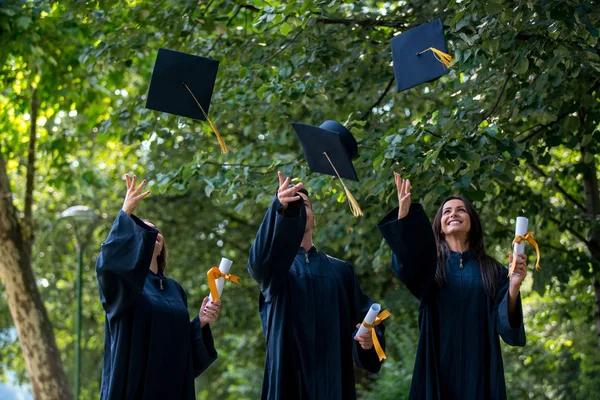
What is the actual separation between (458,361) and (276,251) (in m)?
1.09

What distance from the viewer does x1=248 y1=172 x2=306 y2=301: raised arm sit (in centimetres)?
450

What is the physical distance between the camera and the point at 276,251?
456cm

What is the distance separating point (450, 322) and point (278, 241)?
1003 millimetres

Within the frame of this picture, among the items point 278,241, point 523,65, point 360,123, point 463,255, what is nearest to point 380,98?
point 360,123

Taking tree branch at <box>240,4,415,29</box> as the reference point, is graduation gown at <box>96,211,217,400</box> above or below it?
below

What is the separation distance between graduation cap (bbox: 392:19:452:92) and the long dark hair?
0.79 meters

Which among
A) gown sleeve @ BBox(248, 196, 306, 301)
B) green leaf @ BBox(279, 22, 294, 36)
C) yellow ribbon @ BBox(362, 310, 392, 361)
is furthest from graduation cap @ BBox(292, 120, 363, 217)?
green leaf @ BBox(279, 22, 294, 36)

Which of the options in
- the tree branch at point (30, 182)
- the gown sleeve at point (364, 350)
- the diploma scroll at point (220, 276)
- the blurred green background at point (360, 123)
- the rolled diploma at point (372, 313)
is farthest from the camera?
the tree branch at point (30, 182)

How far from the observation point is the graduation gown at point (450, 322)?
185 inches

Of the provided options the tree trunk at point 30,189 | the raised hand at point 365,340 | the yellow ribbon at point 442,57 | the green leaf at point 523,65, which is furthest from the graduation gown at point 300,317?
the tree trunk at point 30,189

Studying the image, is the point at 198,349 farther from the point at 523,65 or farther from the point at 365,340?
the point at 523,65

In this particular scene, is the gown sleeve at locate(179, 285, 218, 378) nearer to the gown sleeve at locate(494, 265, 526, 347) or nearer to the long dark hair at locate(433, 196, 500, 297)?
the long dark hair at locate(433, 196, 500, 297)

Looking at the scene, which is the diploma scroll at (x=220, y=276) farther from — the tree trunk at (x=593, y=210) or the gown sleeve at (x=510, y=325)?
the tree trunk at (x=593, y=210)

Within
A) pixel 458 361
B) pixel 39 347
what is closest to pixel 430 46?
pixel 458 361
